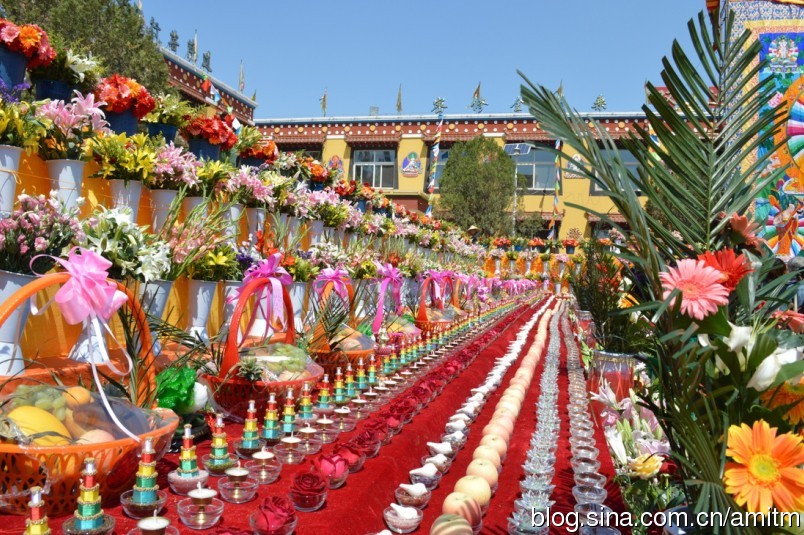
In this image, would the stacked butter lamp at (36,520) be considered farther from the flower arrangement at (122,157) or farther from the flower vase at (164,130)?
the flower vase at (164,130)

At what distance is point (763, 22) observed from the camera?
42.5 ft

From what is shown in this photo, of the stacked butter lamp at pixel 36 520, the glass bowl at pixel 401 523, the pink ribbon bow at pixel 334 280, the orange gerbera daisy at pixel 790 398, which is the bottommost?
the glass bowl at pixel 401 523

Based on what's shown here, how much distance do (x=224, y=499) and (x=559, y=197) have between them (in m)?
26.0

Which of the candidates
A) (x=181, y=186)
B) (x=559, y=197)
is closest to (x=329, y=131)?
(x=559, y=197)

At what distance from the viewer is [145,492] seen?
63.8 inches

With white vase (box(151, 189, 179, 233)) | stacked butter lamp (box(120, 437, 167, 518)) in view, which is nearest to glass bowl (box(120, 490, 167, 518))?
stacked butter lamp (box(120, 437, 167, 518))

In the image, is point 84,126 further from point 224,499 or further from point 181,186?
point 224,499

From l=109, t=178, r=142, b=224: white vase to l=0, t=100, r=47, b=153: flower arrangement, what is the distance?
0.45 m

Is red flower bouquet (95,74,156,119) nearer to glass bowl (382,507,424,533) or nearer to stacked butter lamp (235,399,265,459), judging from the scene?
stacked butter lamp (235,399,265,459)

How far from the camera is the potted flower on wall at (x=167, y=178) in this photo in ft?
10.3

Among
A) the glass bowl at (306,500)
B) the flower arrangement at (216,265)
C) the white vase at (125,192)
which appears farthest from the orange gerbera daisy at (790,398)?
the white vase at (125,192)

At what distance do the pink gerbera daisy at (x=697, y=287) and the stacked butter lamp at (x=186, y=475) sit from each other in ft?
4.41

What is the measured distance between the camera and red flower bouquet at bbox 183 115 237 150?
3.99 meters

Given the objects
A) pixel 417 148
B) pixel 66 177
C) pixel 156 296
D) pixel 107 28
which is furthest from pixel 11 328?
pixel 417 148
